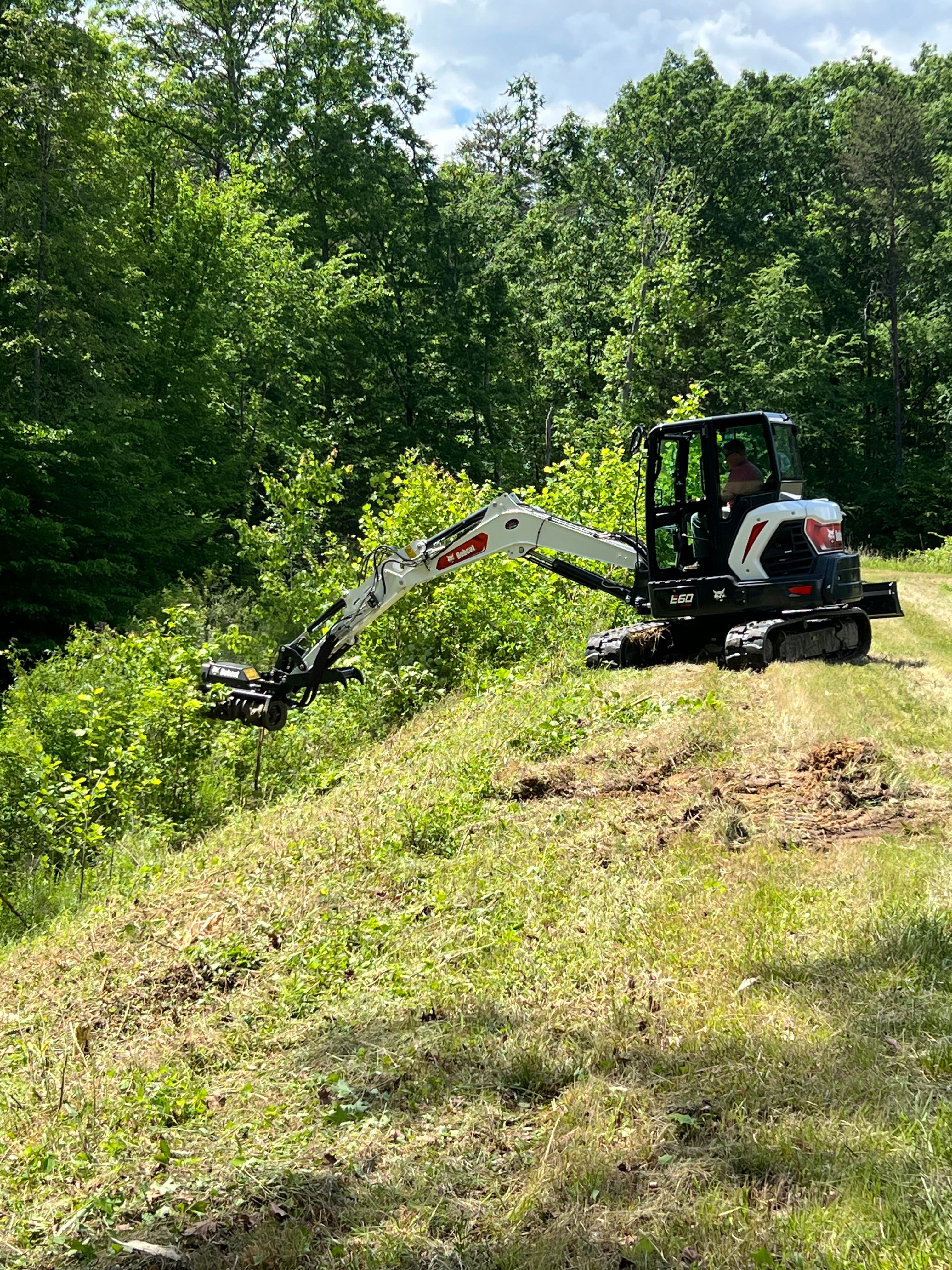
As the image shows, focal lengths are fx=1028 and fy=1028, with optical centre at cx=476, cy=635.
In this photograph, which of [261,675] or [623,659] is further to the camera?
[623,659]

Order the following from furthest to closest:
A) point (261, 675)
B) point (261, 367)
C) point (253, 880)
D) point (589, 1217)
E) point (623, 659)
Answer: point (261, 367)
point (623, 659)
point (261, 675)
point (253, 880)
point (589, 1217)

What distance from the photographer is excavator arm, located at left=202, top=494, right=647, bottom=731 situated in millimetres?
10219

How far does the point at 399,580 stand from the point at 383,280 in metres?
24.0

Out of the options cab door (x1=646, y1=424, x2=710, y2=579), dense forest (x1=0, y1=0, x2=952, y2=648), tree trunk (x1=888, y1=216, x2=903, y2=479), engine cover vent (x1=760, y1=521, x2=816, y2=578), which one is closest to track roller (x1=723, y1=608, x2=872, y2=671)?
engine cover vent (x1=760, y1=521, x2=816, y2=578)

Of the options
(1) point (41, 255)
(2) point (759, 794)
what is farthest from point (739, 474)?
(1) point (41, 255)

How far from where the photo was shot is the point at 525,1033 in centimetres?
397

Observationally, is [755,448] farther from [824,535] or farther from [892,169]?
[892,169]

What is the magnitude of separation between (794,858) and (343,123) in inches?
1263

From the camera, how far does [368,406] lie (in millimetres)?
32844

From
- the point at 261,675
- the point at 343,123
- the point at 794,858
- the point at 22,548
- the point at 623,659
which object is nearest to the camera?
the point at 794,858

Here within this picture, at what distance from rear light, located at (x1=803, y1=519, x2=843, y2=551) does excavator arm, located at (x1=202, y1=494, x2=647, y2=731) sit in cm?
177

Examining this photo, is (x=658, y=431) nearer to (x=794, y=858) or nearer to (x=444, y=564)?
(x=444, y=564)

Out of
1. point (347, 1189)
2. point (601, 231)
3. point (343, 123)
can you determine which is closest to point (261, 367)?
point (343, 123)

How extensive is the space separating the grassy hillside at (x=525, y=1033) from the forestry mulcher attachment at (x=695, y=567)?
3.08m
